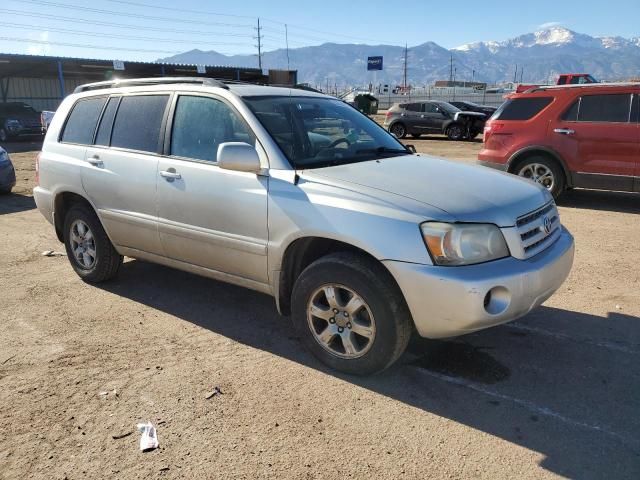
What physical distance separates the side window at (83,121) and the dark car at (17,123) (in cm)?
2080

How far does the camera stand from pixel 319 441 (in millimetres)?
2822

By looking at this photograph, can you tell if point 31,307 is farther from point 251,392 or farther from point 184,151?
point 251,392

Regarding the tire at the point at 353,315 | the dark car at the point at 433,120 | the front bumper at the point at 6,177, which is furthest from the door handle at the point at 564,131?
the dark car at the point at 433,120

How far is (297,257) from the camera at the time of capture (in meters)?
3.64

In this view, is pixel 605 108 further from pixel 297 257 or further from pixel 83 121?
pixel 83 121

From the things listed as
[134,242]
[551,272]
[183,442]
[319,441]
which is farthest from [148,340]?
[551,272]

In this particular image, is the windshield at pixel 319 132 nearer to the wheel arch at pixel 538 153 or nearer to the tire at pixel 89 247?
the tire at pixel 89 247

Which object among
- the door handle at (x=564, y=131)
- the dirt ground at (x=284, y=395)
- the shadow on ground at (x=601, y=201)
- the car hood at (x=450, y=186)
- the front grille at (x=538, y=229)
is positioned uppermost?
the door handle at (x=564, y=131)

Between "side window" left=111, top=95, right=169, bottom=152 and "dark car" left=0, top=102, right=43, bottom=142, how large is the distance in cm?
2156

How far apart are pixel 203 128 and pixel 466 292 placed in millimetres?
2329

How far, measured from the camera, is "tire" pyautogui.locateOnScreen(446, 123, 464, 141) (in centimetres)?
2184

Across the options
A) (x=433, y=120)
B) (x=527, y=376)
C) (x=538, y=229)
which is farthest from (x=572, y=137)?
(x=433, y=120)

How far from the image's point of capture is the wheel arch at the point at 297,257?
3510 millimetres

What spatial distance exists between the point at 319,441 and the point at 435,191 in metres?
1.59
